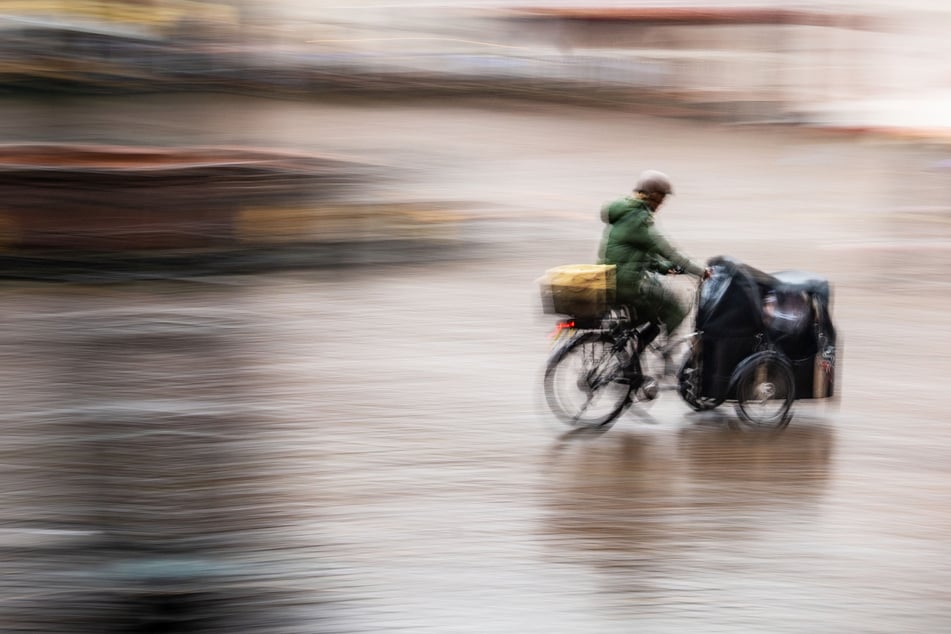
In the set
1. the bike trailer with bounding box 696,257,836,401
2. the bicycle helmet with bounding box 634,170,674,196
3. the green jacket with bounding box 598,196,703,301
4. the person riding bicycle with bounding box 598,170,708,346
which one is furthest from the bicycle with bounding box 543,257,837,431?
the bicycle helmet with bounding box 634,170,674,196

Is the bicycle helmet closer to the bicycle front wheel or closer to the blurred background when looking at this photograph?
the bicycle front wheel

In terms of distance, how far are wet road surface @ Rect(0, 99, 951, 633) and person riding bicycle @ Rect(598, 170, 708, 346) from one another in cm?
79

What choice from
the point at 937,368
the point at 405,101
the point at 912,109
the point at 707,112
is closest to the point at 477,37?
the point at 405,101

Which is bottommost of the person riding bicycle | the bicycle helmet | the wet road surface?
the wet road surface

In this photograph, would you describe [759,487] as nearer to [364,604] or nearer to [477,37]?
[364,604]

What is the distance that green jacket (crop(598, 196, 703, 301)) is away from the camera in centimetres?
770

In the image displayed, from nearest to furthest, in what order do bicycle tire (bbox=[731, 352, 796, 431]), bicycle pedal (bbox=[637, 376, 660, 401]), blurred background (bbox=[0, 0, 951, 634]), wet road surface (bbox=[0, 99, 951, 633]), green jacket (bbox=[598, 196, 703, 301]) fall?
blurred background (bbox=[0, 0, 951, 634]) < wet road surface (bbox=[0, 99, 951, 633]) < green jacket (bbox=[598, 196, 703, 301]) < bicycle tire (bbox=[731, 352, 796, 431]) < bicycle pedal (bbox=[637, 376, 660, 401])

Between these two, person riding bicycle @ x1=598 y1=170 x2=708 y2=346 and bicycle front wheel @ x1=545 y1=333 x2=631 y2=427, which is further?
bicycle front wheel @ x1=545 y1=333 x2=631 y2=427

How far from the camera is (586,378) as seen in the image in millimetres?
8031

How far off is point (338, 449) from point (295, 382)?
176 centimetres

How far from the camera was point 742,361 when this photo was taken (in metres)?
8.00

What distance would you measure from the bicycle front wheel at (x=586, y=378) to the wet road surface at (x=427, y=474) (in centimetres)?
20

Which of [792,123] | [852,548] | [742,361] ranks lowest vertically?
[852,548]

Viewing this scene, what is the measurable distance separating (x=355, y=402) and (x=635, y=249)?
86.4 inches
